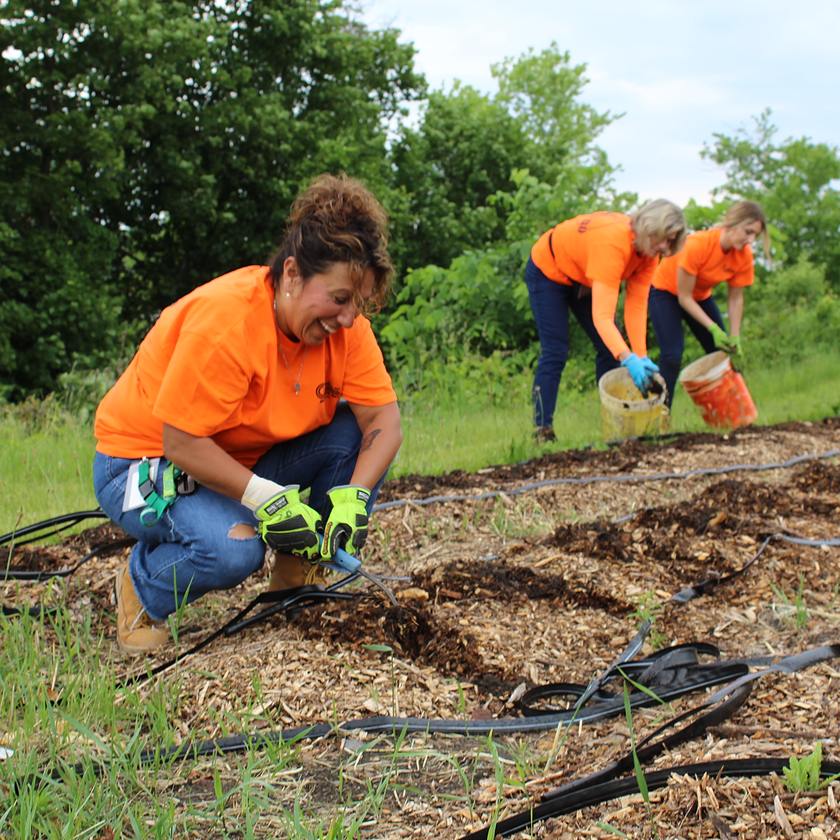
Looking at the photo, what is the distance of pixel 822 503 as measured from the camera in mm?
4191

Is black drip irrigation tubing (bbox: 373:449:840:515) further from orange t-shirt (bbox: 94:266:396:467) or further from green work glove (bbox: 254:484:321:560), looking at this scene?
green work glove (bbox: 254:484:321:560)

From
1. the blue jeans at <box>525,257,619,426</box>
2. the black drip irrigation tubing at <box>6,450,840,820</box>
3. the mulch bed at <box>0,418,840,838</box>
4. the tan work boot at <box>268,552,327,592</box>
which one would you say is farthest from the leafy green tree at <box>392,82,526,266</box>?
the black drip irrigation tubing at <box>6,450,840,820</box>

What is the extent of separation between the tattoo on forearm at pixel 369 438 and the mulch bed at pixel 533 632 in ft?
1.49

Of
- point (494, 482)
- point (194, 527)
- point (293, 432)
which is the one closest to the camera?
point (194, 527)

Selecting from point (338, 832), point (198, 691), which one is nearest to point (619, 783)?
point (338, 832)

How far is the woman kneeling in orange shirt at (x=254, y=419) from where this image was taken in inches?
95.2

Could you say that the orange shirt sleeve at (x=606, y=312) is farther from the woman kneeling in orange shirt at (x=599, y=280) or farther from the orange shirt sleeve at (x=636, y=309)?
the orange shirt sleeve at (x=636, y=309)

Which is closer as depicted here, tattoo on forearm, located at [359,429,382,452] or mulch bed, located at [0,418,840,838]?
mulch bed, located at [0,418,840,838]

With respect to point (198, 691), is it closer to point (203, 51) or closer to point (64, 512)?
point (64, 512)

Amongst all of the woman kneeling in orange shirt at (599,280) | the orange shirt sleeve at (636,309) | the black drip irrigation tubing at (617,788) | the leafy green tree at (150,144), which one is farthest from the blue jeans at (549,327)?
the leafy green tree at (150,144)

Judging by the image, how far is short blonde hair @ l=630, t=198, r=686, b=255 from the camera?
495cm

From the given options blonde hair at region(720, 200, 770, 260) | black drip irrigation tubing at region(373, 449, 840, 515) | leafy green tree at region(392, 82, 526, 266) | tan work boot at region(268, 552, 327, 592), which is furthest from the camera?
leafy green tree at region(392, 82, 526, 266)

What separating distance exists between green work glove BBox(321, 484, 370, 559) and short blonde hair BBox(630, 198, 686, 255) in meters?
2.94

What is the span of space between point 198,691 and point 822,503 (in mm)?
3017
